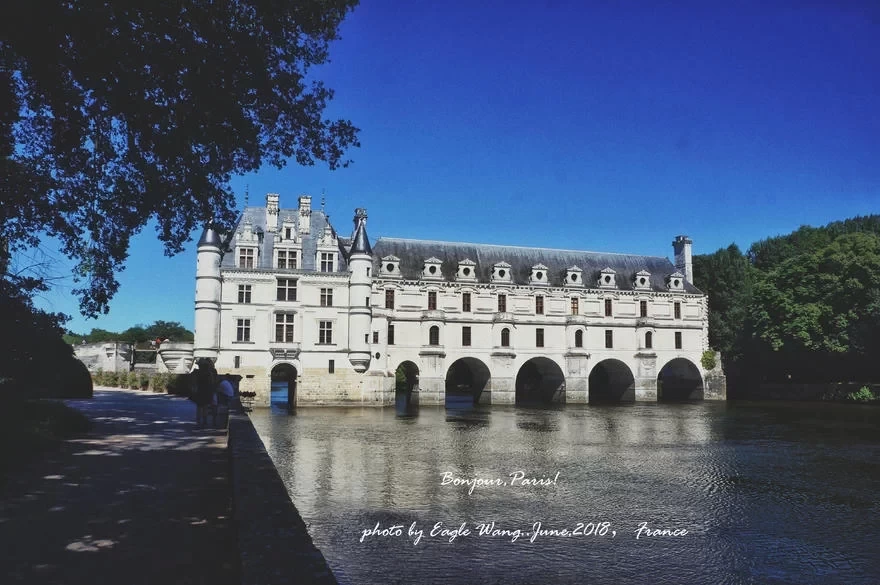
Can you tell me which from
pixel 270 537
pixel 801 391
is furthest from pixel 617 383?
pixel 270 537

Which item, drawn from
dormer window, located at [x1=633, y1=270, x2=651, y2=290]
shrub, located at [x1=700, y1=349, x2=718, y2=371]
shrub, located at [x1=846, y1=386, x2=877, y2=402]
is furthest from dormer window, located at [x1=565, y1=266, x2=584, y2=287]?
shrub, located at [x1=846, y1=386, x2=877, y2=402]

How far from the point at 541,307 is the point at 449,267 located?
8.42 meters

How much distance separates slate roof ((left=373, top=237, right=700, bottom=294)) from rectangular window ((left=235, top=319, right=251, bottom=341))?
35.0 ft

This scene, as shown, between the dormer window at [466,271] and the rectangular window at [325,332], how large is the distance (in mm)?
11314

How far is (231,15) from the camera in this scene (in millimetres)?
12883

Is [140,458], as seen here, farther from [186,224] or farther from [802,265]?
[802,265]

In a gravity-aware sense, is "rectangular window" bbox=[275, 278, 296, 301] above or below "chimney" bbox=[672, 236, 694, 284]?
below

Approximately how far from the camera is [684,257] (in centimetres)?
5797

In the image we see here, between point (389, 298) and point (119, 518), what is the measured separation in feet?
129

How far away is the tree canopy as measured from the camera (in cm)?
1160

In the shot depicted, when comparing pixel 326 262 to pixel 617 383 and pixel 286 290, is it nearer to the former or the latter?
pixel 286 290

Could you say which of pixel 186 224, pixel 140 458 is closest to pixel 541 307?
pixel 186 224

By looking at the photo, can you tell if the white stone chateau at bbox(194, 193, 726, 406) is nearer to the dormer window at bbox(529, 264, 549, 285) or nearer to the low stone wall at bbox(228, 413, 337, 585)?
the dormer window at bbox(529, 264, 549, 285)

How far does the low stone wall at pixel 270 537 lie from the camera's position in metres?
4.24
